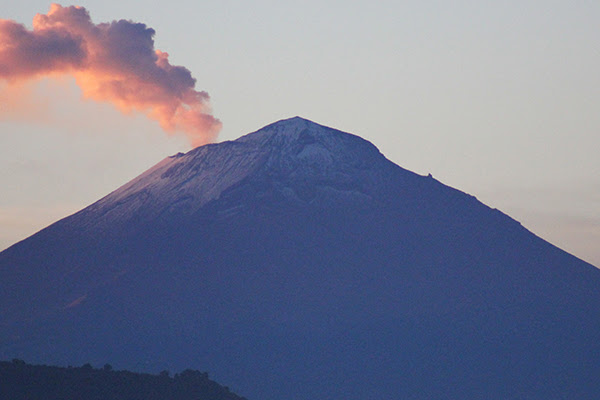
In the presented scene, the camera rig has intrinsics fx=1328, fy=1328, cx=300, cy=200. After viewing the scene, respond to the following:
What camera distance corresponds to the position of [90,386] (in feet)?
162

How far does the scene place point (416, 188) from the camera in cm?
17625

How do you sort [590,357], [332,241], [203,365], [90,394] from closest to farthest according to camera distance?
[90,394], [203,365], [590,357], [332,241]

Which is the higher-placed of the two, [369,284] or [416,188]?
[416,188]

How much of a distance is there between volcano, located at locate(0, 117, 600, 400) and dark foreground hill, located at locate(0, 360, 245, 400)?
85.4 m

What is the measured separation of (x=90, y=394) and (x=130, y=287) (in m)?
111

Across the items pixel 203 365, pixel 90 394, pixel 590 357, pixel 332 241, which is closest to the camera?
pixel 90 394

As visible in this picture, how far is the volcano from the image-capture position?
146375 mm

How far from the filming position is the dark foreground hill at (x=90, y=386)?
48.3m

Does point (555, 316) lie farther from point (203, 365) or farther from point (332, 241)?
point (203, 365)

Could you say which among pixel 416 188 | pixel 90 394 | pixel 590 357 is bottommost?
pixel 590 357

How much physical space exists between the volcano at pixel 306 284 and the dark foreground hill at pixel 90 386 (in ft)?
280

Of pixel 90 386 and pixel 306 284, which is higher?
pixel 306 284

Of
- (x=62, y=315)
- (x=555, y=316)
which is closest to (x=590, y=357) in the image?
(x=555, y=316)

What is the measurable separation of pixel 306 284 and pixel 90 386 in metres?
110
